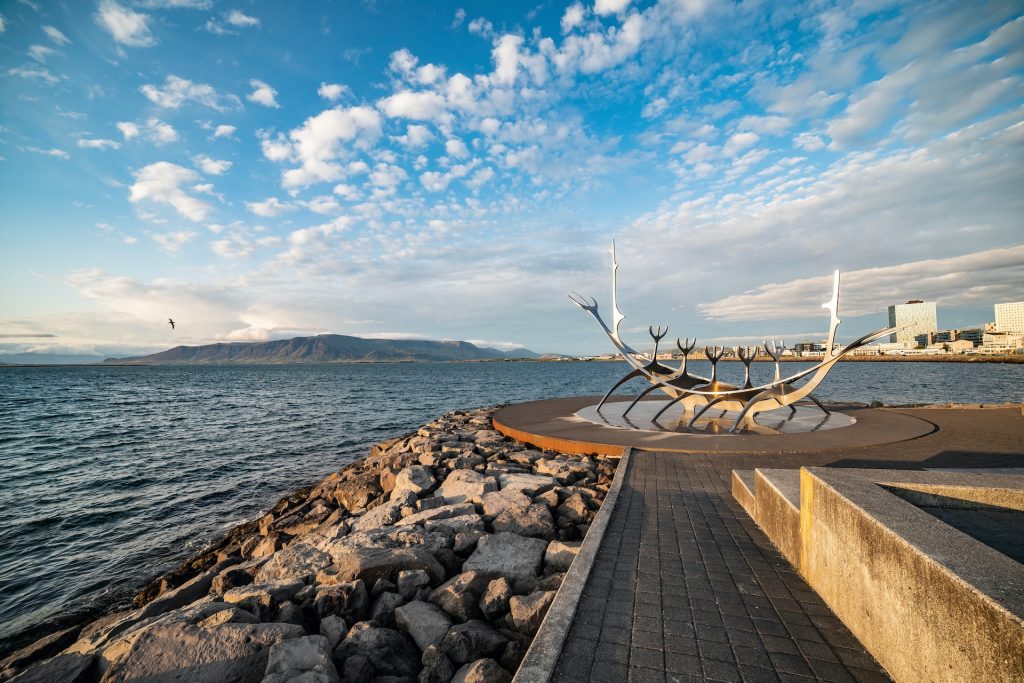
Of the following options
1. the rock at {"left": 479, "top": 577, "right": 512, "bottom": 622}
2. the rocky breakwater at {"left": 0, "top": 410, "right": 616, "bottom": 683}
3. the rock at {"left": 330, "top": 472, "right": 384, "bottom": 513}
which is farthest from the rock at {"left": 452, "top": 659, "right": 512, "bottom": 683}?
the rock at {"left": 330, "top": 472, "right": 384, "bottom": 513}

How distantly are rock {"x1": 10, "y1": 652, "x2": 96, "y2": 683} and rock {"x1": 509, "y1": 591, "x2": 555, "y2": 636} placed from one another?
3757mm

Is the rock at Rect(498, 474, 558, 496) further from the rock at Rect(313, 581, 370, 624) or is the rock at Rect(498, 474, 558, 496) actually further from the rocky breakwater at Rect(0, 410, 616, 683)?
the rock at Rect(313, 581, 370, 624)

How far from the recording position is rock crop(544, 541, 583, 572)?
17.0 feet

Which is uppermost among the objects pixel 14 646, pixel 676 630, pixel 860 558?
pixel 860 558

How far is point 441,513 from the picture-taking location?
6.96 meters

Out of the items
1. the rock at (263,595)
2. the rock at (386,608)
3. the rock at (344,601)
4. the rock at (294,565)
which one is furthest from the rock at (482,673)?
the rock at (294,565)

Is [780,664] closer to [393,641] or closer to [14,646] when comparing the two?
[393,641]

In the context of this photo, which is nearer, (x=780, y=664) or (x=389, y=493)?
(x=780, y=664)

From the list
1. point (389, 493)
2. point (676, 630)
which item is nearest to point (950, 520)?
point (676, 630)

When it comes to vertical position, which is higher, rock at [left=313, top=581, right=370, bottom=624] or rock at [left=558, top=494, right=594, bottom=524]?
rock at [left=558, top=494, right=594, bottom=524]

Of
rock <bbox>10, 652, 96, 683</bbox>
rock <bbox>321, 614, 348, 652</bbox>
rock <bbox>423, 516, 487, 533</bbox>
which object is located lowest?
rock <bbox>10, 652, 96, 683</bbox>

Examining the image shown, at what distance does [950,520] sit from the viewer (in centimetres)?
368

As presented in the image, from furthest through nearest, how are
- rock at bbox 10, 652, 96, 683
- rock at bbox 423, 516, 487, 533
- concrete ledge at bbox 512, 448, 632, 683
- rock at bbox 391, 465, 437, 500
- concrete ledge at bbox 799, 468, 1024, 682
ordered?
rock at bbox 391, 465, 437, 500, rock at bbox 423, 516, 487, 533, rock at bbox 10, 652, 96, 683, concrete ledge at bbox 512, 448, 632, 683, concrete ledge at bbox 799, 468, 1024, 682

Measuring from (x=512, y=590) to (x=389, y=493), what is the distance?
5.59 meters
